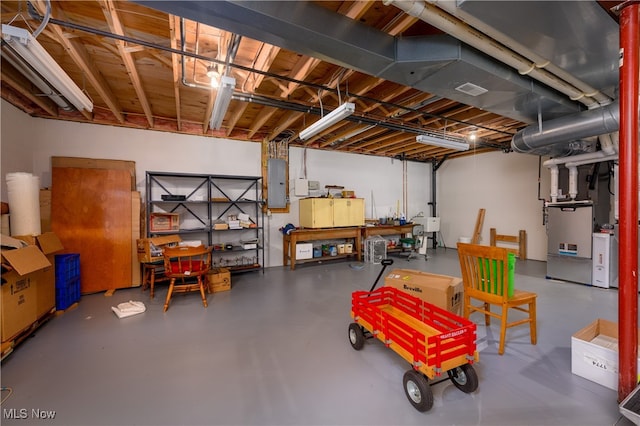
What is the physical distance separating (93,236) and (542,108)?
6356mm

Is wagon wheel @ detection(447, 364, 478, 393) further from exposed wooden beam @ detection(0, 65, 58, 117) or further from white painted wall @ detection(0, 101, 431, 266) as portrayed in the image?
exposed wooden beam @ detection(0, 65, 58, 117)

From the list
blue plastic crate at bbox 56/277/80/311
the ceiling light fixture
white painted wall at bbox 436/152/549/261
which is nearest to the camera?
the ceiling light fixture

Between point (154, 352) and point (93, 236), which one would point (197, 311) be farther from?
point (93, 236)

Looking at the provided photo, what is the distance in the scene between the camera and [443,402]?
168cm

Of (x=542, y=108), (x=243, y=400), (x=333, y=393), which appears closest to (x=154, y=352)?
(x=243, y=400)

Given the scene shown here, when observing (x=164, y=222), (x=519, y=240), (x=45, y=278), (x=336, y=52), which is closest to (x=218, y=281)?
(x=164, y=222)

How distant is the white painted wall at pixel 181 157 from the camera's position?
12.1 ft

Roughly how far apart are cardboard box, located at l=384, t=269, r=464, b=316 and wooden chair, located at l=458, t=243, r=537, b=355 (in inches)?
4.7

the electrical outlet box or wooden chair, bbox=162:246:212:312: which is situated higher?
the electrical outlet box

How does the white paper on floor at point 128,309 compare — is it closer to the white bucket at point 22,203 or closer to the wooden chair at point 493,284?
the white bucket at point 22,203

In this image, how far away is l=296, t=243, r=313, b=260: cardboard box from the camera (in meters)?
5.49

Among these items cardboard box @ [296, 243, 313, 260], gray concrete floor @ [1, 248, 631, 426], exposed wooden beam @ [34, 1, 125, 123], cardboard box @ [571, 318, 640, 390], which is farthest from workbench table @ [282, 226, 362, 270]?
cardboard box @ [571, 318, 640, 390]

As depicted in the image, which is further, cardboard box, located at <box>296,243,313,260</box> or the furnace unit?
cardboard box, located at <box>296,243,313,260</box>

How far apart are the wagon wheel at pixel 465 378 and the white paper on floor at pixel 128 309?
3.46 meters
